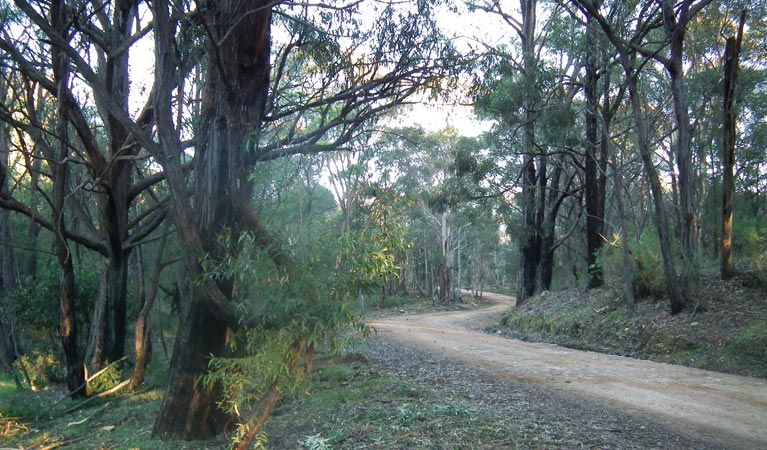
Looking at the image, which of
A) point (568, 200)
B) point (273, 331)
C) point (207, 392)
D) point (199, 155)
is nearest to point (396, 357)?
point (207, 392)

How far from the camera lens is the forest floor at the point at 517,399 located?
18.7ft

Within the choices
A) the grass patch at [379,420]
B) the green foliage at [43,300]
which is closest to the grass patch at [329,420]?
the grass patch at [379,420]

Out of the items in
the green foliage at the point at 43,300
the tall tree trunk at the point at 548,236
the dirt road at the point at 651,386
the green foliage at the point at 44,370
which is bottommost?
the green foliage at the point at 44,370

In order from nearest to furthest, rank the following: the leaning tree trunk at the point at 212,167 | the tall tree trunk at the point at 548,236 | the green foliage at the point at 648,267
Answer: the leaning tree trunk at the point at 212,167, the green foliage at the point at 648,267, the tall tree trunk at the point at 548,236

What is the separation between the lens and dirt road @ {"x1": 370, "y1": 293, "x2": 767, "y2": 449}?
6.08 m

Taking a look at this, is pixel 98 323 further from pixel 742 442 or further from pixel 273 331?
pixel 742 442

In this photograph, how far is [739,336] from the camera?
10688 mm

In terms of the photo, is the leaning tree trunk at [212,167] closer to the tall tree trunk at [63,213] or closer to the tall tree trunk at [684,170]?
the tall tree trunk at [63,213]

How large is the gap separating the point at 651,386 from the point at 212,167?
636 centimetres

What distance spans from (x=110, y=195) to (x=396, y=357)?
601 centimetres

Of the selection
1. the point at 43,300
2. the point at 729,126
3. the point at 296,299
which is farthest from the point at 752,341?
the point at 43,300

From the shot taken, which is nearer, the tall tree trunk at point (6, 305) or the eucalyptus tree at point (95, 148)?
the eucalyptus tree at point (95, 148)

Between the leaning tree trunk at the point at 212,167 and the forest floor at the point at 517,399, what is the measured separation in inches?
20.0

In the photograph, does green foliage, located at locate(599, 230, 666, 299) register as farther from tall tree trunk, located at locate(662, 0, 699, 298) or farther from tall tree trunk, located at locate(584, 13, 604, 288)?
tall tree trunk, located at locate(584, 13, 604, 288)
